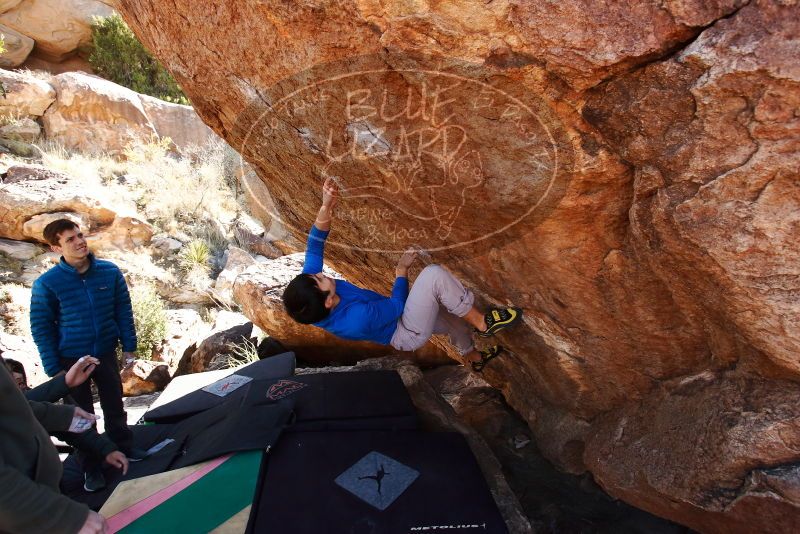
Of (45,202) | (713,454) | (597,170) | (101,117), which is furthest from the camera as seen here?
(101,117)

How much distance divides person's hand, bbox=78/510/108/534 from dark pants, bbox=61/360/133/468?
56.0 inches

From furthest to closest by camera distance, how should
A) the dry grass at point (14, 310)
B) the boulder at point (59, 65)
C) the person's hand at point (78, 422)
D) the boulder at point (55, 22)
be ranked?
the boulder at point (59, 65) → the boulder at point (55, 22) → the dry grass at point (14, 310) → the person's hand at point (78, 422)

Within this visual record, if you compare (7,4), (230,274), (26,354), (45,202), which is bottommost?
(26,354)

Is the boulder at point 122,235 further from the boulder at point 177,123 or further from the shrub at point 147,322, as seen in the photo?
the boulder at point 177,123

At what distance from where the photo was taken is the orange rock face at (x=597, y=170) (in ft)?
4.48

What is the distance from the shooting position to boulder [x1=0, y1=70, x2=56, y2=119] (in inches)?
369

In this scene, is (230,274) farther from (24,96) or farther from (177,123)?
(24,96)

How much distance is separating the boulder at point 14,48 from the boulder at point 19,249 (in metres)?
8.27

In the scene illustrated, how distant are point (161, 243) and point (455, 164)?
790cm

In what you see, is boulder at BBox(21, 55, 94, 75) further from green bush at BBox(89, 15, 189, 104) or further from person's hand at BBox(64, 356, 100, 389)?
person's hand at BBox(64, 356, 100, 389)

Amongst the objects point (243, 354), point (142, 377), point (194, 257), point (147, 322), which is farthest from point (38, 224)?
point (243, 354)

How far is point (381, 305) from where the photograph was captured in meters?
2.65

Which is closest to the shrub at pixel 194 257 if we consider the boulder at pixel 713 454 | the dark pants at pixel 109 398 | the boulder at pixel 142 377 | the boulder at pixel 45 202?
the boulder at pixel 45 202

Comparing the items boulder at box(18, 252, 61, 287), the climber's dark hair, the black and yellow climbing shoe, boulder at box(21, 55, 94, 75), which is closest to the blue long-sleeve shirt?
the climber's dark hair
